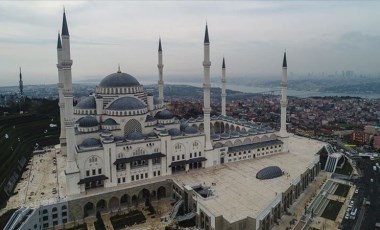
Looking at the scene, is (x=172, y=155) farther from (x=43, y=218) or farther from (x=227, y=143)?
(x=43, y=218)

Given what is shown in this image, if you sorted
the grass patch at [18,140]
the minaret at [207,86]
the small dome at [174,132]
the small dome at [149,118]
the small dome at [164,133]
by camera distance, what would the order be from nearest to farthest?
the grass patch at [18,140], the small dome at [164,133], the small dome at [174,132], the small dome at [149,118], the minaret at [207,86]

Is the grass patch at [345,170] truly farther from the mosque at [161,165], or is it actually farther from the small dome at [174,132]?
the small dome at [174,132]

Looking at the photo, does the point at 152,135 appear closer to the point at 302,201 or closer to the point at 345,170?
the point at 302,201

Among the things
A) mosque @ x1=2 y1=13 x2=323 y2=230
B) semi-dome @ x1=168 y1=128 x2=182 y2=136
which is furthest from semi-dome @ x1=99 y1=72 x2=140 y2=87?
semi-dome @ x1=168 y1=128 x2=182 y2=136

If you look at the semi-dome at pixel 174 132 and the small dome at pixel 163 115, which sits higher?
the small dome at pixel 163 115

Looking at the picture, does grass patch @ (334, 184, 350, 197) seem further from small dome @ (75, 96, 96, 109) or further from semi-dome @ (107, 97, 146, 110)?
small dome @ (75, 96, 96, 109)

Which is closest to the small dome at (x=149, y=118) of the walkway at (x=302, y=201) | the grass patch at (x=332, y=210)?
the walkway at (x=302, y=201)
